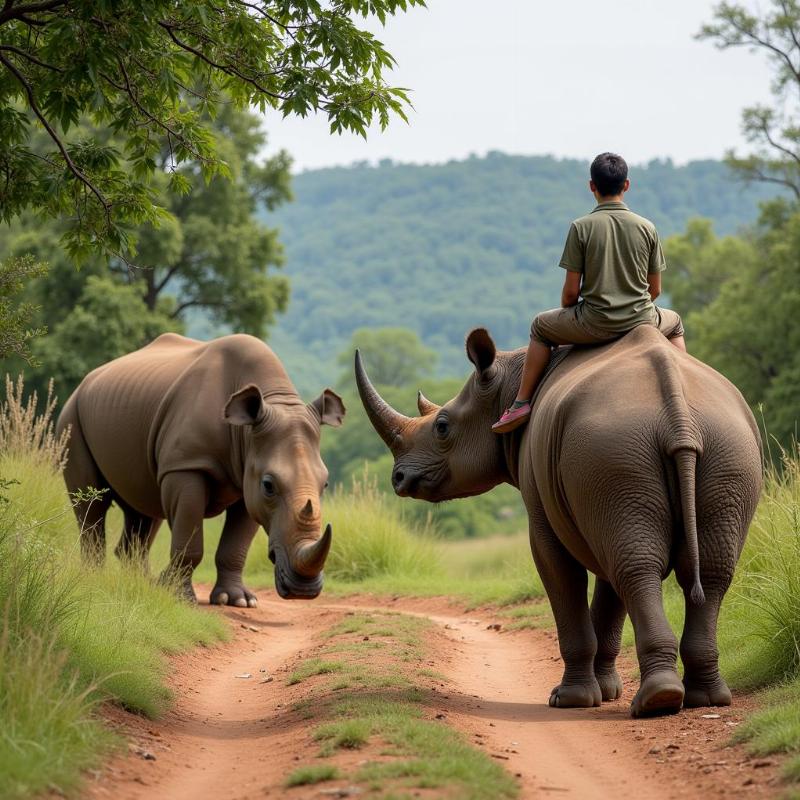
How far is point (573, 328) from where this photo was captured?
26.9ft

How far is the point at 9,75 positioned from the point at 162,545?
9.91 metres

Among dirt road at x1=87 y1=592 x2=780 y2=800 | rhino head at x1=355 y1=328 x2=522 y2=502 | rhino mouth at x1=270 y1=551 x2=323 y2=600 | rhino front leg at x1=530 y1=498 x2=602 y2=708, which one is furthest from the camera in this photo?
rhino mouth at x1=270 y1=551 x2=323 y2=600

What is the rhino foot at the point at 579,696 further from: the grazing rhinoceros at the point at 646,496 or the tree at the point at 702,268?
the tree at the point at 702,268

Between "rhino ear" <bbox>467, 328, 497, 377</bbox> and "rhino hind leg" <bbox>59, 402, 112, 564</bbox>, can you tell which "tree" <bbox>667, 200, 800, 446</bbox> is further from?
"rhino ear" <bbox>467, 328, 497, 377</bbox>

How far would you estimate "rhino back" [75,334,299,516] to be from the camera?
1220cm

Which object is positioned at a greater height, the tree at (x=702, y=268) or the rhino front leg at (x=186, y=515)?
the tree at (x=702, y=268)

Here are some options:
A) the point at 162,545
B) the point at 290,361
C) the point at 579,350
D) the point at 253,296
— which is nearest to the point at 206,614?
the point at 579,350

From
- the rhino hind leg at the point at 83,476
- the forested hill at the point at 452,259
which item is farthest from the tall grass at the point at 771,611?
the forested hill at the point at 452,259

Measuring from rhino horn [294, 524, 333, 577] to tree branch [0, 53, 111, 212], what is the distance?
8.98 feet

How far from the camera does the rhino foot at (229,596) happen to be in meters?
13.1

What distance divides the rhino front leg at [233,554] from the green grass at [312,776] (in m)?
7.32

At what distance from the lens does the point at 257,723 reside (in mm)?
7668

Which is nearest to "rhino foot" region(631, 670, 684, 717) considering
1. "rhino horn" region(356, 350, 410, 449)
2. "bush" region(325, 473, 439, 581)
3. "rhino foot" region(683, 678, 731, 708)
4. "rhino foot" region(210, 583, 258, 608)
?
"rhino foot" region(683, 678, 731, 708)

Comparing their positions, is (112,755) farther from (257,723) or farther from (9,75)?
(9,75)
